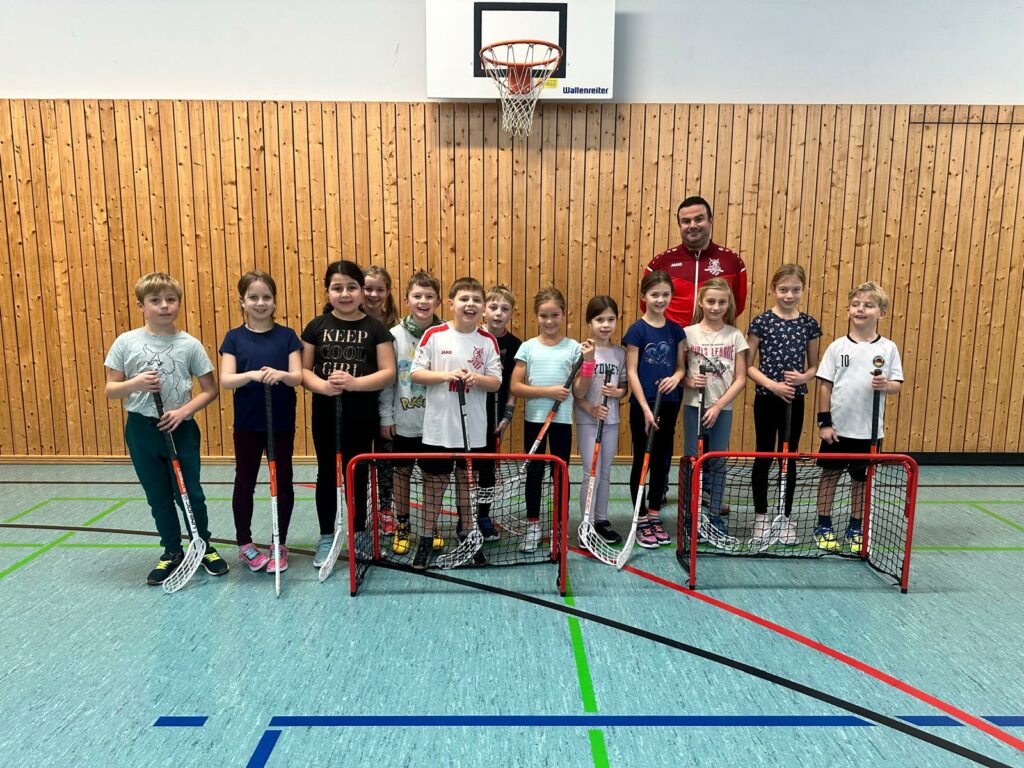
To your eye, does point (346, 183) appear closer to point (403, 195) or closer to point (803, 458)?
point (403, 195)

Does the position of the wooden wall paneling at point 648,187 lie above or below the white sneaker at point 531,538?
above

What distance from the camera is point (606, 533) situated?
10.9ft

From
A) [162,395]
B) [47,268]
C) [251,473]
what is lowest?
[251,473]

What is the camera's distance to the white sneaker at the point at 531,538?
3121mm

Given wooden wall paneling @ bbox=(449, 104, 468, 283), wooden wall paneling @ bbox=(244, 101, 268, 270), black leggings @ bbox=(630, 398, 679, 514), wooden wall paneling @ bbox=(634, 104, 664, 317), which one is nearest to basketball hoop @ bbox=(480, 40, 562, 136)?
wooden wall paneling @ bbox=(449, 104, 468, 283)

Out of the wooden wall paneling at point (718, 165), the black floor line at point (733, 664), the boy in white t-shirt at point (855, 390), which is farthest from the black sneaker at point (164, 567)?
the wooden wall paneling at point (718, 165)

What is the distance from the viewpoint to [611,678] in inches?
84.4

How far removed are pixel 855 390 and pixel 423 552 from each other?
7.83 feet

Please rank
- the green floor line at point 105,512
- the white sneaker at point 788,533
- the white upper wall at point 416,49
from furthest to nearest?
the white upper wall at point 416,49
the green floor line at point 105,512
the white sneaker at point 788,533

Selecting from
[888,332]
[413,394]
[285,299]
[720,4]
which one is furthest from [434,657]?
[720,4]

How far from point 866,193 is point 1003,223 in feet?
3.80

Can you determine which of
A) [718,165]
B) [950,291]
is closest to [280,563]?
[718,165]

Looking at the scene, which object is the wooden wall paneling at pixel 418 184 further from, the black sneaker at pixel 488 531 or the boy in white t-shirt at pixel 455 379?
the black sneaker at pixel 488 531

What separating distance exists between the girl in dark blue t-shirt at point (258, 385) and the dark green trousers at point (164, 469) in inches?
7.9
